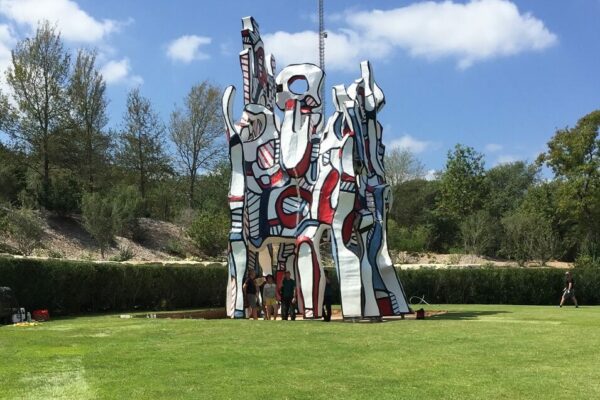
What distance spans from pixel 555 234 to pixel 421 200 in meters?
15.9

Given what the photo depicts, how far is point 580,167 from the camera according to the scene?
4212cm

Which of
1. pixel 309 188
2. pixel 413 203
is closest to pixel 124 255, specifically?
pixel 309 188

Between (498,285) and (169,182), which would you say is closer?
(498,285)

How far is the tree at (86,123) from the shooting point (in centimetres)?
3956

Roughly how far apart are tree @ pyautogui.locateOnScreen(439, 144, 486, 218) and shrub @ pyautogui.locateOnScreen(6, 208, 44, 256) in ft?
111

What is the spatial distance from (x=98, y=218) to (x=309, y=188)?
17652 mm

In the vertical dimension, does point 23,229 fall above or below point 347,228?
above

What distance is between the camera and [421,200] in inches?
2418

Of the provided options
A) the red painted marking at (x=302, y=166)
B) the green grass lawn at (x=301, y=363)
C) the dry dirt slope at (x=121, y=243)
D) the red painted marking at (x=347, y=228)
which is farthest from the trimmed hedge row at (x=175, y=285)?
the red painted marking at (x=347, y=228)

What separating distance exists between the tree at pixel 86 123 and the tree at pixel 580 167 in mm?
30286

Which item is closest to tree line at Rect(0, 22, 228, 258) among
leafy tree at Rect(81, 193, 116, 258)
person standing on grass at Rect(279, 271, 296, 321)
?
leafy tree at Rect(81, 193, 116, 258)

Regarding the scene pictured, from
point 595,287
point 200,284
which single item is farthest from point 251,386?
point 595,287

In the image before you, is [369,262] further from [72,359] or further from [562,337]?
[72,359]

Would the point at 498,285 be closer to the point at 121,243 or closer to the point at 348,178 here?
the point at 348,178
